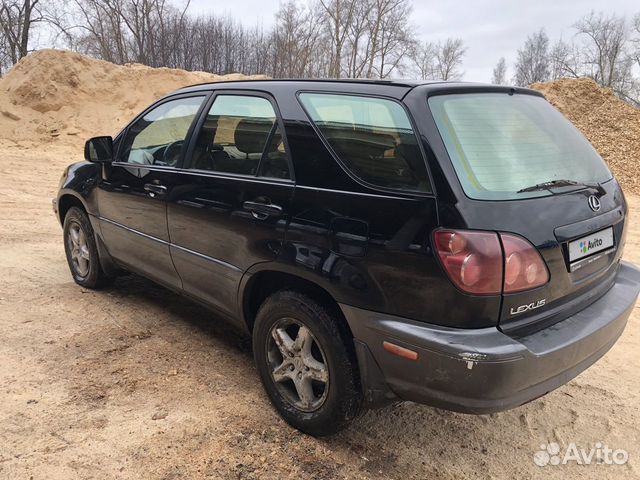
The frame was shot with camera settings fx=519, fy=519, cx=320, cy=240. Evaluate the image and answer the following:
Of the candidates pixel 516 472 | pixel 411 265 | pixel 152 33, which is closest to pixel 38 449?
pixel 411 265

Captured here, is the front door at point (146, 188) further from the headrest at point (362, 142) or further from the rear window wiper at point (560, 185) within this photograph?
the rear window wiper at point (560, 185)

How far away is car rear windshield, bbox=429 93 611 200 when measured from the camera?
85.2 inches

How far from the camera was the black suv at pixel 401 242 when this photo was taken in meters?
2.04

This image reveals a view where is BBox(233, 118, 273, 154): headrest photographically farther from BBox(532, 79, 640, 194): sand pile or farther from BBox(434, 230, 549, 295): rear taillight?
Result: BBox(532, 79, 640, 194): sand pile

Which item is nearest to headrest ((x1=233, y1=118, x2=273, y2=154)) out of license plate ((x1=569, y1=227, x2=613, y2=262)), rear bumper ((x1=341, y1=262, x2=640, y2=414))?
rear bumper ((x1=341, y1=262, x2=640, y2=414))

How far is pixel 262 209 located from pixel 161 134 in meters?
1.61

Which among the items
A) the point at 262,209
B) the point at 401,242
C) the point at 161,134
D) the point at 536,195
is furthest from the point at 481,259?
the point at 161,134

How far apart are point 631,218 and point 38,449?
9.71 meters

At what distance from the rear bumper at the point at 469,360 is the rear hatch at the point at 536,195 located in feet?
0.29

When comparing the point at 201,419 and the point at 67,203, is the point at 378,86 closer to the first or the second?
the point at 201,419

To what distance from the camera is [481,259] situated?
199 centimetres

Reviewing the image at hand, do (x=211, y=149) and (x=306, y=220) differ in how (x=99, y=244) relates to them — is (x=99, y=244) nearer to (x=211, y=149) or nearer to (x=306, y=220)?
(x=211, y=149)

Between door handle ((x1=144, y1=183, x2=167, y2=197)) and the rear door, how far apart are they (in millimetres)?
134

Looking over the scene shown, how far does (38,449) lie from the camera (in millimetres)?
2461
